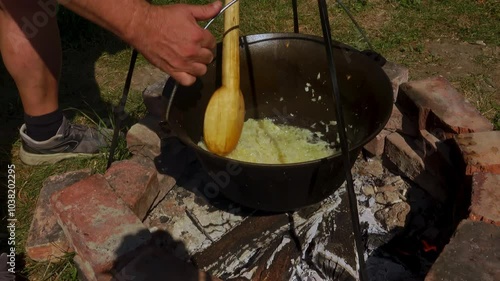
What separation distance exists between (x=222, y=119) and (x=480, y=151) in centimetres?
102

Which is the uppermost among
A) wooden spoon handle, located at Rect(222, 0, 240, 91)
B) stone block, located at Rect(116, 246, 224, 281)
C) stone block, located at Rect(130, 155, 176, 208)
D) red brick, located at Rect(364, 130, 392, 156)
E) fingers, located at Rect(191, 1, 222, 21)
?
fingers, located at Rect(191, 1, 222, 21)

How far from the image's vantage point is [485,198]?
1927mm

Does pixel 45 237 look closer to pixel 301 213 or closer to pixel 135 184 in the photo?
pixel 135 184

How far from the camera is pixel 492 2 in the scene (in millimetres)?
3922

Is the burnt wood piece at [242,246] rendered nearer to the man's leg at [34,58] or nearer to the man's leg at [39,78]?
the man's leg at [39,78]

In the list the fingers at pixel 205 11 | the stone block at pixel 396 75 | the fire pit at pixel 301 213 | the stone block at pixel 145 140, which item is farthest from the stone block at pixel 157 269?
the stone block at pixel 396 75

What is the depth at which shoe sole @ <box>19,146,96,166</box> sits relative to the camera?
9.24 feet

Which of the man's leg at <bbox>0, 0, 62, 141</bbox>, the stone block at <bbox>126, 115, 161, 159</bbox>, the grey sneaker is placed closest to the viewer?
the man's leg at <bbox>0, 0, 62, 141</bbox>

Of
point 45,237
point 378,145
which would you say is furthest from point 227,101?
point 45,237

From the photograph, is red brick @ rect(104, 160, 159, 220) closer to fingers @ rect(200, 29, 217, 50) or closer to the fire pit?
the fire pit

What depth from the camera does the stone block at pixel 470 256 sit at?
5.34 feet

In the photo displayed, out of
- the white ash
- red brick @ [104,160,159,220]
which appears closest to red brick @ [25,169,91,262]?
red brick @ [104,160,159,220]

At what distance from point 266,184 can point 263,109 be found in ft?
2.49

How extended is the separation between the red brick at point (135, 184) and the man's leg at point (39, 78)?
566mm
